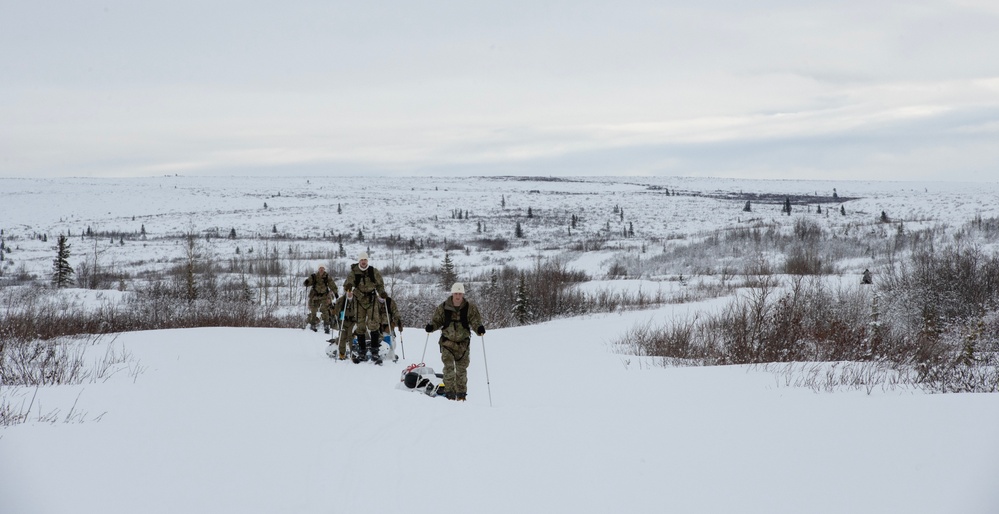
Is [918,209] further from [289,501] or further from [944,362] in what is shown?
[289,501]

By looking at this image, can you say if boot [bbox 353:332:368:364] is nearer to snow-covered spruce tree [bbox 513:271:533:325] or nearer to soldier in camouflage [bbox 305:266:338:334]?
soldier in camouflage [bbox 305:266:338:334]

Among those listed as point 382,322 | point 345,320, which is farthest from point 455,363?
point 345,320

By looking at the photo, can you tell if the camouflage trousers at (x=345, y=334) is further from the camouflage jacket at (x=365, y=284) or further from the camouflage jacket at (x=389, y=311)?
the camouflage jacket at (x=365, y=284)

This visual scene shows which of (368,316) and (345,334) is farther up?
(368,316)

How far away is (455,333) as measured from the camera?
1037cm

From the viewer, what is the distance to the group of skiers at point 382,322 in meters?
10.3

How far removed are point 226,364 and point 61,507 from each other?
903 cm

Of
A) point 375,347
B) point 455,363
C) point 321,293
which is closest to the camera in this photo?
point 455,363

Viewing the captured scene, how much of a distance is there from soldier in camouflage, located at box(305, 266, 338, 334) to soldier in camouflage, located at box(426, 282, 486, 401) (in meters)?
7.54

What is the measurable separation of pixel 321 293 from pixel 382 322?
5.32 m

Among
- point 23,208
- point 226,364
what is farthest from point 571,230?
point 23,208

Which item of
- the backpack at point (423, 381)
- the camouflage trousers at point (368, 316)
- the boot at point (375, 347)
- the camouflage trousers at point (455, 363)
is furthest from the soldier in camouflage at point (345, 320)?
the camouflage trousers at point (455, 363)

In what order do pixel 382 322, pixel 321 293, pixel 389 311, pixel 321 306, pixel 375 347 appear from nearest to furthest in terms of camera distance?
pixel 389 311, pixel 382 322, pixel 375 347, pixel 321 293, pixel 321 306

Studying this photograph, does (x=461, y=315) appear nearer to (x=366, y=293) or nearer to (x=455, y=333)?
(x=455, y=333)
